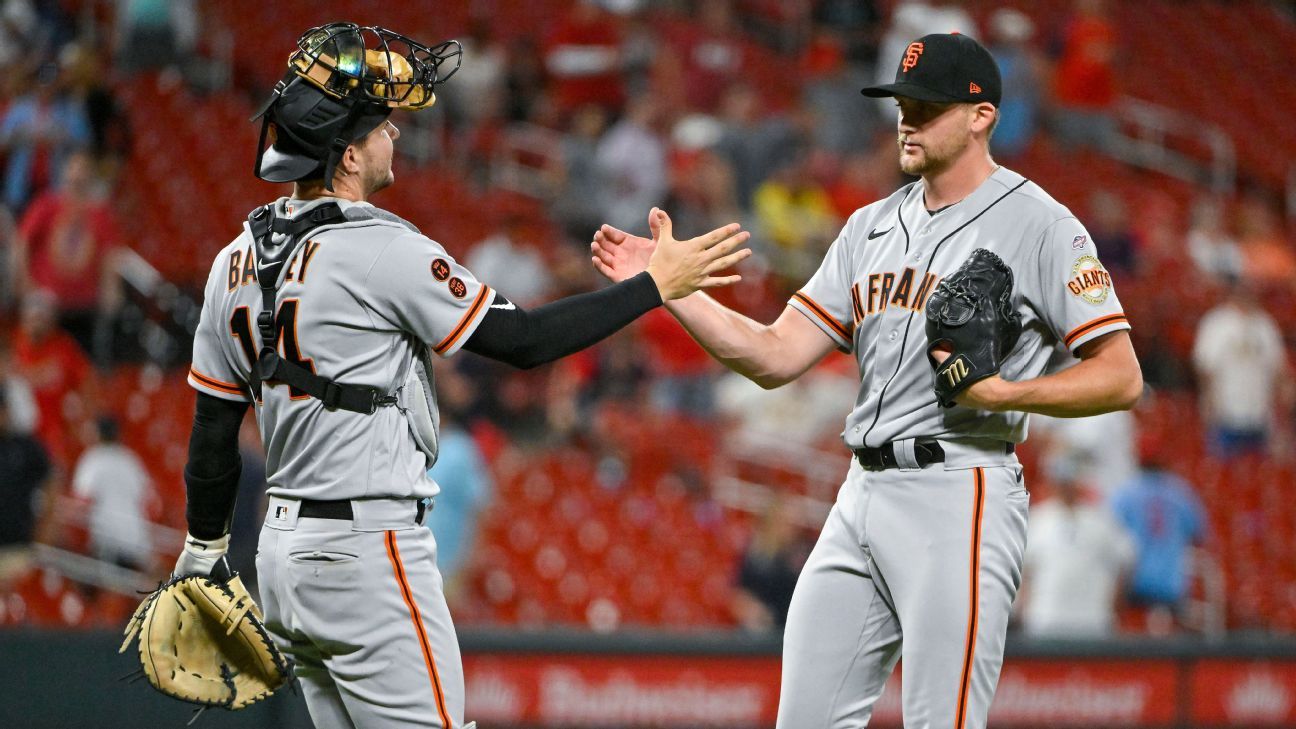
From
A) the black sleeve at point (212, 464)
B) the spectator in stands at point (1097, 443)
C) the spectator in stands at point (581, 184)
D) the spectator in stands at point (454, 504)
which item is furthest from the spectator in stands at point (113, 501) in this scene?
the spectator in stands at point (1097, 443)

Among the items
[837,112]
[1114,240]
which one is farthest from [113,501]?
[1114,240]

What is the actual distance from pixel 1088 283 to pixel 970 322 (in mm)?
312

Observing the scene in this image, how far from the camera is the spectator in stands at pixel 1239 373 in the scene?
34.2ft

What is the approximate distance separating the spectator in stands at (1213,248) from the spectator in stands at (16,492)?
29.1 feet

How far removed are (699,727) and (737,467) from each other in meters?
2.82

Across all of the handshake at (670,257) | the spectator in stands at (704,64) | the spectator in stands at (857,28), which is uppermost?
the spectator in stands at (857,28)

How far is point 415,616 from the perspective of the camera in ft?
10.1

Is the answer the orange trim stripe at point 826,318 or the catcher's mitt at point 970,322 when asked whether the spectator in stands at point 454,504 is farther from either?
the catcher's mitt at point 970,322

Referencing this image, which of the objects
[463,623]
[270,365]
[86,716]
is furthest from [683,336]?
[270,365]

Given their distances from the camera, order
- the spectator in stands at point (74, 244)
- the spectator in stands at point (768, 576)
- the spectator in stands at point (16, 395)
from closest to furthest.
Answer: the spectator in stands at point (16, 395) → the spectator in stands at point (74, 244) → the spectator in stands at point (768, 576)

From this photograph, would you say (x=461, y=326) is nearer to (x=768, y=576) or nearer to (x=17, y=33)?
(x=768, y=576)

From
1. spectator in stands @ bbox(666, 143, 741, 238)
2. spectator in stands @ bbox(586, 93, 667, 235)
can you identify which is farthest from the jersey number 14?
spectator in stands @ bbox(586, 93, 667, 235)

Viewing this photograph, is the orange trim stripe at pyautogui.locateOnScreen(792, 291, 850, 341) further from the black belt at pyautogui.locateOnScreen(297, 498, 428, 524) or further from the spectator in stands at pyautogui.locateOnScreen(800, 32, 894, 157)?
the spectator in stands at pyautogui.locateOnScreen(800, 32, 894, 157)

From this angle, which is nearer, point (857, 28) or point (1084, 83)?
point (1084, 83)
